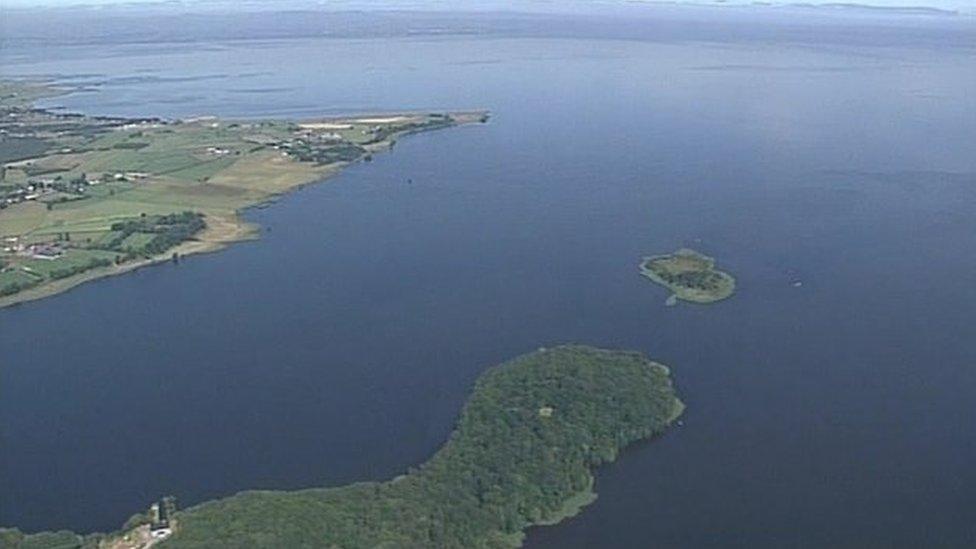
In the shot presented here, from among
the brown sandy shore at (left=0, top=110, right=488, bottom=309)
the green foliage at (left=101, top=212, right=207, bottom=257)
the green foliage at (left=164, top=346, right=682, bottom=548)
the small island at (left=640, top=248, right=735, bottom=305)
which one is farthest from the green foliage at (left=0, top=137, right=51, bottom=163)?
the green foliage at (left=164, top=346, right=682, bottom=548)

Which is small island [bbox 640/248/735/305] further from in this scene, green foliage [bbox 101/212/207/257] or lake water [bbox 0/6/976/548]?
green foliage [bbox 101/212/207/257]

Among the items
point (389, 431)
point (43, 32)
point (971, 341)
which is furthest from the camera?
point (43, 32)

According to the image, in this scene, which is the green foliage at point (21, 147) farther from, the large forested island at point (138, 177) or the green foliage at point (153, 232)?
the green foliage at point (153, 232)

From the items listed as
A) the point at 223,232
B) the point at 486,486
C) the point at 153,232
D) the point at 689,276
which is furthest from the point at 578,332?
the point at 153,232

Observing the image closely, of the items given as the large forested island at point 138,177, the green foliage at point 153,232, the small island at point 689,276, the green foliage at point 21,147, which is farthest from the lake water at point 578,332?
the green foliage at point 21,147

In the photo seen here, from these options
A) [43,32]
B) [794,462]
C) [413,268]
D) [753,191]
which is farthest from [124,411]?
[43,32]

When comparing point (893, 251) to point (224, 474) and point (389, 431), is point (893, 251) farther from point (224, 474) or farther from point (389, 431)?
point (224, 474)
